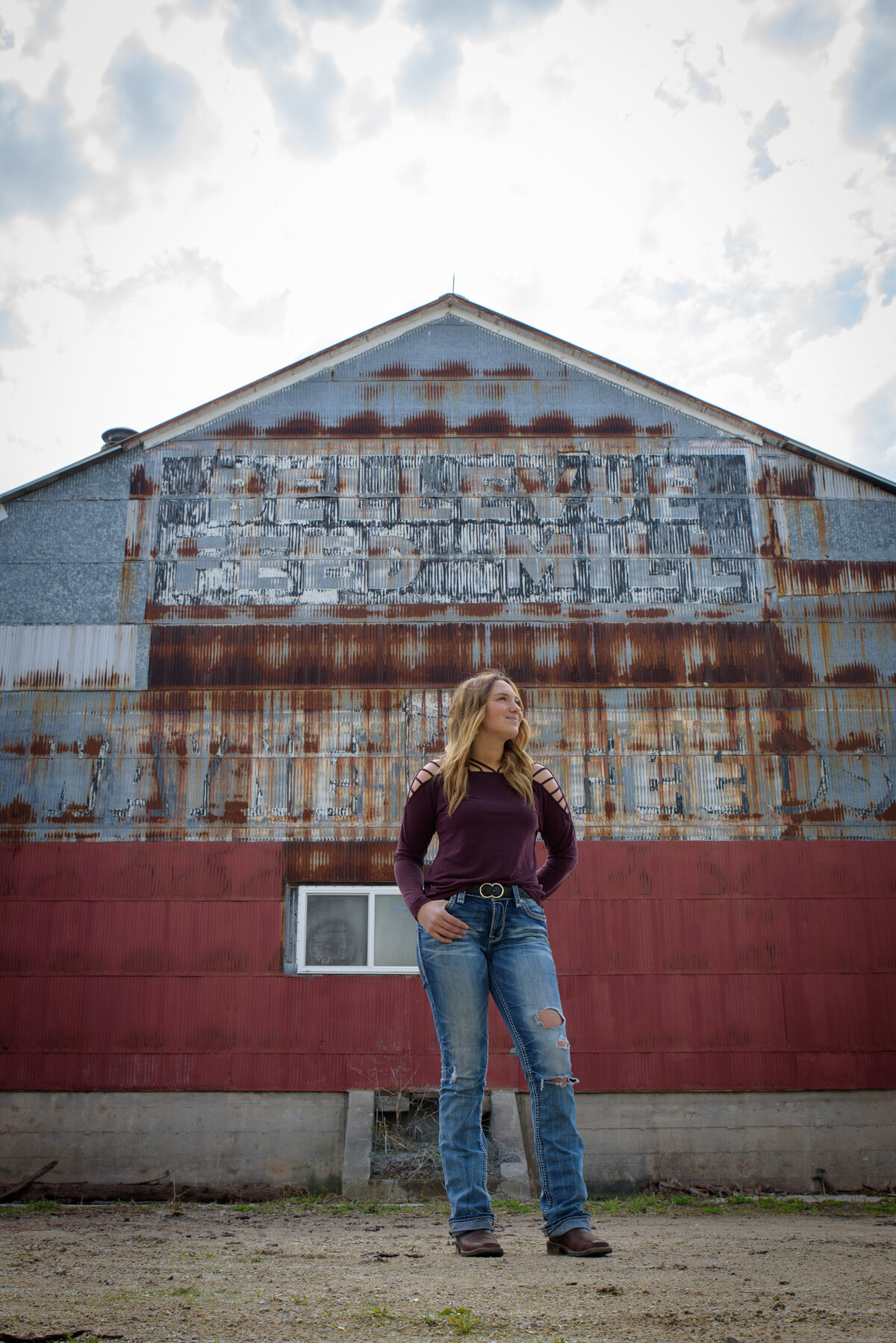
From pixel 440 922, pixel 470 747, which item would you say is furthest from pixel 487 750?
pixel 440 922

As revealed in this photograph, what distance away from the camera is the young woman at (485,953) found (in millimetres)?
3145

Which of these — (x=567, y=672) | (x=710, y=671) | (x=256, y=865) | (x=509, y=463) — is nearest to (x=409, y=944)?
(x=256, y=865)

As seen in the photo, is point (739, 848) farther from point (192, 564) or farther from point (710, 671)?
point (192, 564)

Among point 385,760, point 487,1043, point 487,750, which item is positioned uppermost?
point 385,760

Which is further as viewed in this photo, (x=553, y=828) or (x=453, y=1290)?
(x=553, y=828)

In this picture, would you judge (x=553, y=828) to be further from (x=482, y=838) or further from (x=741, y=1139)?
(x=741, y=1139)

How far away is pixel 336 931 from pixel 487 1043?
6397 mm

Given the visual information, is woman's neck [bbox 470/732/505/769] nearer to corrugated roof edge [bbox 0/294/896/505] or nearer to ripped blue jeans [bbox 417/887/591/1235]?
ripped blue jeans [bbox 417/887/591/1235]

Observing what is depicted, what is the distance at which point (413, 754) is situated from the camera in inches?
381

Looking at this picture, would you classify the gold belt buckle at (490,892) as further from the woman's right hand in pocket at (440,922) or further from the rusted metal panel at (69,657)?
the rusted metal panel at (69,657)

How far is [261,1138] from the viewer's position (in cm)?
865

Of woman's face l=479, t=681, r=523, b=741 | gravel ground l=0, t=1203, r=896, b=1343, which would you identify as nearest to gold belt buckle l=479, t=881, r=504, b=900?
woman's face l=479, t=681, r=523, b=741

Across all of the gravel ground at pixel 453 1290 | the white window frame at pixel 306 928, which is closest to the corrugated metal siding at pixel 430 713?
the white window frame at pixel 306 928

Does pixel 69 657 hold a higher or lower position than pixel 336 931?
higher
